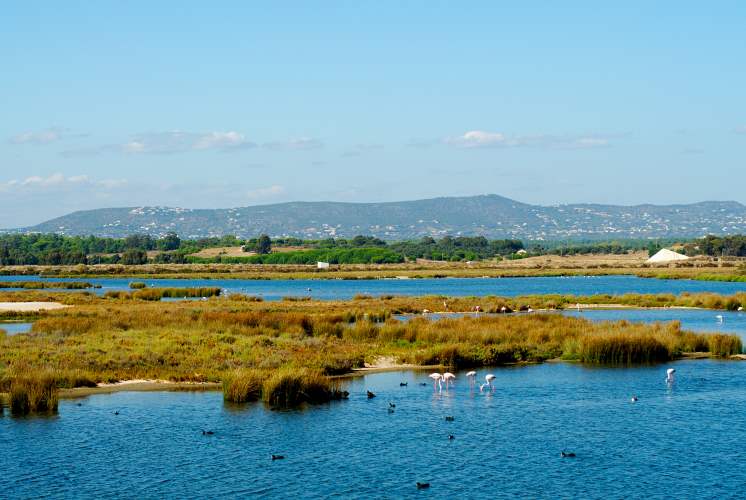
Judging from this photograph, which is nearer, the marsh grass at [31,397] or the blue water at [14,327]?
the marsh grass at [31,397]

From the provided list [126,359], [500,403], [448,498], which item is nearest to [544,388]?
[500,403]

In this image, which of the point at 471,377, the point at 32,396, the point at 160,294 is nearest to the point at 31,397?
the point at 32,396

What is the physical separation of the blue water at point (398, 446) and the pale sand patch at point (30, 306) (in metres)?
35.5

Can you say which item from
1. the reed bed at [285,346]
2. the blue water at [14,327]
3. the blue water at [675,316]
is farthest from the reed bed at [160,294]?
the reed bed at [285,346]

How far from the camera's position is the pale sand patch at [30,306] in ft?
202

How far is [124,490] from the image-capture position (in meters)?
19.4

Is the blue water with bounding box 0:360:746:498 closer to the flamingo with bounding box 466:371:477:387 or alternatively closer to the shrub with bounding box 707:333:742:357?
the flamingo with bounding box 466:371:477:387

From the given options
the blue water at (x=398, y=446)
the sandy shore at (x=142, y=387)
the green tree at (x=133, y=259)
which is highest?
the green tree at (x=133, y=259)

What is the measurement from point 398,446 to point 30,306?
48183 mm

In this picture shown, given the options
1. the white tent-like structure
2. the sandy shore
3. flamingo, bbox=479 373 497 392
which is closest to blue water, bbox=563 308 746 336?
flamingo, bbox=479 373 497 392

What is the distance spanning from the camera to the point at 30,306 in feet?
211

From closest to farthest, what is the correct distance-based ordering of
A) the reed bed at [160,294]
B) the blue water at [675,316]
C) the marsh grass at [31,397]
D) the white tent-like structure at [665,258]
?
the marsh grass at [31,397] → the blue water at [675,316] → the reed bed at [160,294] → the white tent-like structure at [665,258]

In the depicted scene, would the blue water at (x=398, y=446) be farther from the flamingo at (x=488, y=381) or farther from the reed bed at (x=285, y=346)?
the reed bed at (x=285, y=346)

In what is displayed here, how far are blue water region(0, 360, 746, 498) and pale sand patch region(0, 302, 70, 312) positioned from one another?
3549 cm
